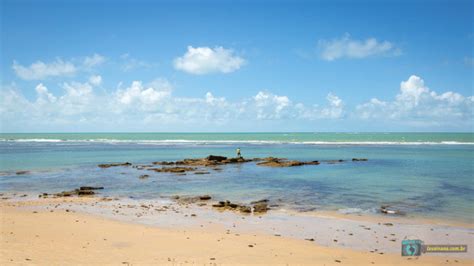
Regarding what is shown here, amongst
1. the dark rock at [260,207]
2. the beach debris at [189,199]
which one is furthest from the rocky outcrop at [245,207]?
the beach debris at [189,199]

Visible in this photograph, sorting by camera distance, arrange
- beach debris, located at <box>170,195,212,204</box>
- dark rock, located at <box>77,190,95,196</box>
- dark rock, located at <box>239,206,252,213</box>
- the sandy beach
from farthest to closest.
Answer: dark rock, located at <box>77,190,95,196</box>
beach debris, located at <box>170,195,212,204</box>
dark rock, located at <box>239,206,252,213</box>
the sandy beach

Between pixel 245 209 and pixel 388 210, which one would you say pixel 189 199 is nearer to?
pixel 245 209

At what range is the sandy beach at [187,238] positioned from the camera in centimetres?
986

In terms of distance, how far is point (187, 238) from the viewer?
11.9 m

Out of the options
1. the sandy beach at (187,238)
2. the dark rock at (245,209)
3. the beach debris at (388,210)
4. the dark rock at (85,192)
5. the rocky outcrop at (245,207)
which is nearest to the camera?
the sandy beach at (187,238)

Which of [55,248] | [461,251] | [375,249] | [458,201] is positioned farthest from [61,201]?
[458,201]

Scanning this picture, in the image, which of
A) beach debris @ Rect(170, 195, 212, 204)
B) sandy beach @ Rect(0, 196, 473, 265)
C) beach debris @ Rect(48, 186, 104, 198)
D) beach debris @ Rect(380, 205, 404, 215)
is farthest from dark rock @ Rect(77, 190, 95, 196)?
beach debris @ Rect(380, 205, 404, 215)

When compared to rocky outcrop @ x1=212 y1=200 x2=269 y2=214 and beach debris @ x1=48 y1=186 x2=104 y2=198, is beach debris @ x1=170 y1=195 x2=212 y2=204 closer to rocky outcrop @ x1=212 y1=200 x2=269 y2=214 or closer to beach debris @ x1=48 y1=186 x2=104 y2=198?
rocky outcrop @ x1=212 y1=200 x2=269 y2=214

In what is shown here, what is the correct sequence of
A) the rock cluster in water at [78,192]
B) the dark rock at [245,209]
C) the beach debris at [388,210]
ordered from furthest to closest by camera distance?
1. the rock cluster in water at [78,192]
2. the dark rock at [245,209]
3. the beach debris at [388,210]

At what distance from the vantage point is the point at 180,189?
2362 centimetres

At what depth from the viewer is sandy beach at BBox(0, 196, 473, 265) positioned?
9.86 m

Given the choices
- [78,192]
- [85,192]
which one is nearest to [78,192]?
[78,192]

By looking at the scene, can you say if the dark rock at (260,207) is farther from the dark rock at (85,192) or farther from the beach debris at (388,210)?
the dark rock at (85,192)

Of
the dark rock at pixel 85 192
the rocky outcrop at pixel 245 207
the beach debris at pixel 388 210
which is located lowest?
the dark rock at pixel 85 192
